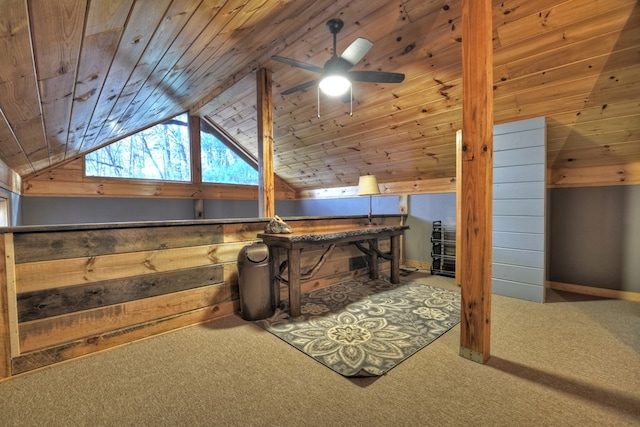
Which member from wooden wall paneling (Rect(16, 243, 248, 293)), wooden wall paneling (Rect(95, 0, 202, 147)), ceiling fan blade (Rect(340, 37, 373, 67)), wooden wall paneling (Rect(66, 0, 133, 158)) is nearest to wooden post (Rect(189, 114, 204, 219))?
wooden wall paneling (Rect(95, 0, 202, 147))

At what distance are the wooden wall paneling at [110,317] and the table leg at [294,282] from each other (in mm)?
648

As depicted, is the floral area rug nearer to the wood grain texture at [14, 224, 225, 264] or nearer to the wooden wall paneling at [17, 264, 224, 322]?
the wooden wall paneling at [17, 264, 224, 322]

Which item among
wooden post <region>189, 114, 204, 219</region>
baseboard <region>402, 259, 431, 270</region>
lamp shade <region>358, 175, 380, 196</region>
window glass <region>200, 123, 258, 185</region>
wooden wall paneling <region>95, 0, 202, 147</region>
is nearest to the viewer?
wooden wall paneling <region>95, 0, 202, 147</region>

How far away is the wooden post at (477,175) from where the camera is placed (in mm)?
1774

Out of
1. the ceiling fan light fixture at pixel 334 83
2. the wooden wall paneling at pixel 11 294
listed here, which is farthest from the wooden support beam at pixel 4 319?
the ceiling fan light fixture at pixel 334 83

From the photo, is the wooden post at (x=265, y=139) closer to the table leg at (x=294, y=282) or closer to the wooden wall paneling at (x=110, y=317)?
the table leg at (x=294, y=282)

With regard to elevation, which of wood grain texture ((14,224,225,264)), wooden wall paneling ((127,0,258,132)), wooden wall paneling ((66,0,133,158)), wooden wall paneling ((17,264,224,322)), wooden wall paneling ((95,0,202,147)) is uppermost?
wooden wall paneling ((127,0,258,132))

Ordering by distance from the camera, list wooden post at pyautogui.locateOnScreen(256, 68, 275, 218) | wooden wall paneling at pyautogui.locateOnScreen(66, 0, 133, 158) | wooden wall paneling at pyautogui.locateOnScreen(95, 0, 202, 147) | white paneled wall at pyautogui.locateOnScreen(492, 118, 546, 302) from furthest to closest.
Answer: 1. wooden post at pyautogui.locateOnScreen(256, 68, 275, 218)
2. white paneled wall at pyautogui.locateOnScreen(492, 118, 546, 302)
3. wooden wall paneling at pyautogui.locateOnScreen(95, 0, 202, 147)
4. wooden wall paneling at pyautogui.locateOnScreen(66, 0, 133, 158)

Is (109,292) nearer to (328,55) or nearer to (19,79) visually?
(19,79)

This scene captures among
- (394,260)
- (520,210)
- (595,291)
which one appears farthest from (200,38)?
(595,291)

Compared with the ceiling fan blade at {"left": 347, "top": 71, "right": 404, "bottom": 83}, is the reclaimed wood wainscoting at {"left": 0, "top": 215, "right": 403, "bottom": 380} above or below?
below

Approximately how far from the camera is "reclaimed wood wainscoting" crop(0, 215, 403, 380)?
1752 mm

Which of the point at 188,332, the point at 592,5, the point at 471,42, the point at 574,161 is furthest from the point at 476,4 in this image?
the point at 188,332

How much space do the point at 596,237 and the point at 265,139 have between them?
417 centimetres
